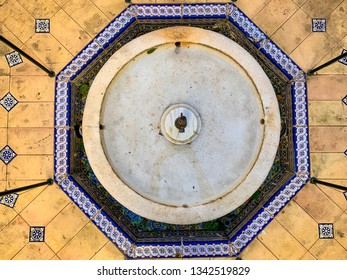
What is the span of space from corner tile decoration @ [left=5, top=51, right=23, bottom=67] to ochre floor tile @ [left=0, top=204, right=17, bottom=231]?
6.32 feet

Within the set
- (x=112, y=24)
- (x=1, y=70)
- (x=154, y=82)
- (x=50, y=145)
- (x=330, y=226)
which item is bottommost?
(x=330, y=226)

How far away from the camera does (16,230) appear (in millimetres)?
5031

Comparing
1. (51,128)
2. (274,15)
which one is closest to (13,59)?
(51,128)

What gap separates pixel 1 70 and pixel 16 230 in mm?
2169

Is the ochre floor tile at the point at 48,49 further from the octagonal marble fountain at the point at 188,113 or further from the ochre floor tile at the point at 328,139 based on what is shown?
the ochre floor tile at the point at 328,139

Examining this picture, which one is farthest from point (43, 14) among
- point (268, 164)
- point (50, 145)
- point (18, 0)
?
point (268, 164)

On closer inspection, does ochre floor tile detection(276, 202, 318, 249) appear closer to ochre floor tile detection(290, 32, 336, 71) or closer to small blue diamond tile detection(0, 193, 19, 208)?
ochre floor tile detection(290, 32, 336, 71)

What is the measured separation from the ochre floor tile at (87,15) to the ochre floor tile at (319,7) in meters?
2.78

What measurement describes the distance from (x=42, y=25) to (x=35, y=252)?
121 inches

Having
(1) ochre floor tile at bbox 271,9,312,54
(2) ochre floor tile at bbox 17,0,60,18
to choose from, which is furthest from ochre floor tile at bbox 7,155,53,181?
(1) ochre floor tile at bbox 271,9,312,54

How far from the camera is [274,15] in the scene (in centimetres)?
526

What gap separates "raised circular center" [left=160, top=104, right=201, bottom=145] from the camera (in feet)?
15.0

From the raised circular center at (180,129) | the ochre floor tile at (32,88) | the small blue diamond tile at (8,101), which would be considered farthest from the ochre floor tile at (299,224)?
the small blue diamond tile at (8,101)
